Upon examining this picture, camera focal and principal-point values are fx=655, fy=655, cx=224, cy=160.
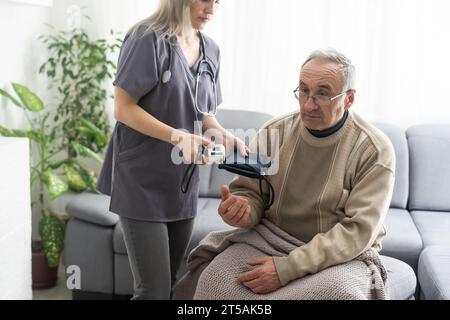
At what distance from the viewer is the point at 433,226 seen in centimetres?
279

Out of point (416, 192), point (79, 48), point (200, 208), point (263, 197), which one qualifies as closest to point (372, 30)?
point (416, 192)

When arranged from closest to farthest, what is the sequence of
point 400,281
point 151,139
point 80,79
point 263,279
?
point 263,279 < point 151,139 < point 400,281 < point 80,79

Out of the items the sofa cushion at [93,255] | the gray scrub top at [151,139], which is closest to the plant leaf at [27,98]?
the sofa cushion at [93,255]

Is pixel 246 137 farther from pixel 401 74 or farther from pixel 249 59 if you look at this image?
pixel 401 74

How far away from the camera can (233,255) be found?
174cm

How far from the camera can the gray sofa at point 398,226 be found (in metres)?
2.33

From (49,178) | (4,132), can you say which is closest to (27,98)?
(4,132)

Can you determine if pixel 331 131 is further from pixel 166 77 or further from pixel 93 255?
pixel 93 255

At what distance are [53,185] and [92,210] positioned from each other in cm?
24

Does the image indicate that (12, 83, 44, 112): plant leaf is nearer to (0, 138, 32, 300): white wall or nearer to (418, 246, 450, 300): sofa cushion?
(0, 138, 32, 300): white wall

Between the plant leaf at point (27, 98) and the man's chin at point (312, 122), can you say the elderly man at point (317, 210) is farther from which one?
the plant leaf at point (27, 98)

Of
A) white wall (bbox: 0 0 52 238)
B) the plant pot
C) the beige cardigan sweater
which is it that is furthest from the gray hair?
the plant pot

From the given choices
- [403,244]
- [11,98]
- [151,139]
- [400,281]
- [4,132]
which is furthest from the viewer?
[11,98]

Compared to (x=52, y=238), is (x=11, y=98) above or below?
above
